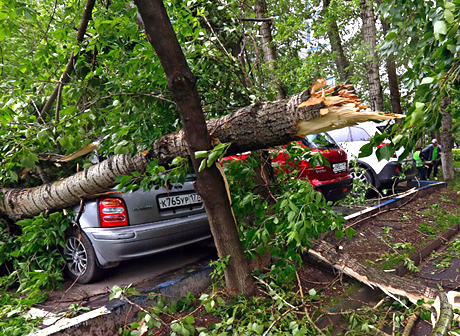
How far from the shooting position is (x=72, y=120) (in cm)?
316

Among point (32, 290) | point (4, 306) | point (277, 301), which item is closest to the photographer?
point (277, 301)

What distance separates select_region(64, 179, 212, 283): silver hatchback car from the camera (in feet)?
12.4

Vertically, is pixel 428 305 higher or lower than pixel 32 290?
lower

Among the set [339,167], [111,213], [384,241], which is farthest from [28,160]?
[339,167]

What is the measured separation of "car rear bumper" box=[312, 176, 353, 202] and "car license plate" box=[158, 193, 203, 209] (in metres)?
2.45

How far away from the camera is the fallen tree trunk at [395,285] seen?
8.68 ft

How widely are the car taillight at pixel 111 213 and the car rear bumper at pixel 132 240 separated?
0.07 meters

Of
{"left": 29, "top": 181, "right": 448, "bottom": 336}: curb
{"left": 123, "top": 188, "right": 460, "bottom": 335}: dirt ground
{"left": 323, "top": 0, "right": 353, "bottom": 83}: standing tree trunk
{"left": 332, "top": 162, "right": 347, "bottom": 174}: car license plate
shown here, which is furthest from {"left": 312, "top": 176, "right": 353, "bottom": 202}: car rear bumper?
{"left": 323, "top": 0, "right": 353, "bottom": 83}: standing tree trunk

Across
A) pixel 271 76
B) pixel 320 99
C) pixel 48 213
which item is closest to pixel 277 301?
pixel 320 99

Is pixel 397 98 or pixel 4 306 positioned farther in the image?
pixel 397 98

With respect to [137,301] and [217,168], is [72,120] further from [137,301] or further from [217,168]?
[137,301]

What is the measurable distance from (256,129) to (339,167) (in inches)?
162

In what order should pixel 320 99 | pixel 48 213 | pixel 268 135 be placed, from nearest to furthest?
pixel 320 99
pixel 268 135
pixel 48 213

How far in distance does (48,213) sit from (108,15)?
2.44m
